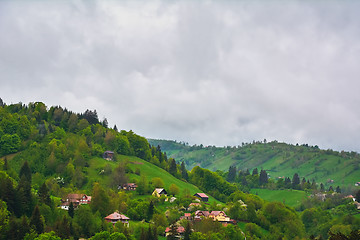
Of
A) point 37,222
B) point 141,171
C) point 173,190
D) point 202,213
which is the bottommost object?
point 37,222

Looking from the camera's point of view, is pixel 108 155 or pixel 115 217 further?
pixel 108 155

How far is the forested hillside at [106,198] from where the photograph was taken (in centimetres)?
10138

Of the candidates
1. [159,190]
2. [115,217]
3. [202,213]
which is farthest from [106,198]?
[159,190]

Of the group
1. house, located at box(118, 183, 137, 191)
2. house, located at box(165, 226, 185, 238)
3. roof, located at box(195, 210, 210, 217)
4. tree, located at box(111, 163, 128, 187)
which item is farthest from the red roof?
house, located at box(118, 183, 137, 191)

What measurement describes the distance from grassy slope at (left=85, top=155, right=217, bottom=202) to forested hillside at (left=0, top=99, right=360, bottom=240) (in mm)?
429

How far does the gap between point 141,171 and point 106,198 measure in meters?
54.6

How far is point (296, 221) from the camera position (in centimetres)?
15212

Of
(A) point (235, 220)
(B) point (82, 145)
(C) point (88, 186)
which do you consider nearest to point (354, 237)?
(A) point (235, 220)

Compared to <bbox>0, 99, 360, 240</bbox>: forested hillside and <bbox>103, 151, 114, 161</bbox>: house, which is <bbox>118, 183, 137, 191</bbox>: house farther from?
<bbox>103, 151, 114, 161</bbox>: house

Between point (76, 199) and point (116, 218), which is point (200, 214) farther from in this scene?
point (76, 199)

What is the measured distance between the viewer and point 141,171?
177750 millimetres

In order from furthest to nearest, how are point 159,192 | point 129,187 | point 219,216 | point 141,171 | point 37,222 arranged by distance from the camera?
point 141,171 < point 129,187 < point 159,192 < point 219,216 < point 37,222

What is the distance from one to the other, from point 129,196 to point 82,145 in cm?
3814

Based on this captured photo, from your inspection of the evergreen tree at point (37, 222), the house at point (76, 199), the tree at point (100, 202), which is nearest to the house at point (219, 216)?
the tree at point (100, 202)
